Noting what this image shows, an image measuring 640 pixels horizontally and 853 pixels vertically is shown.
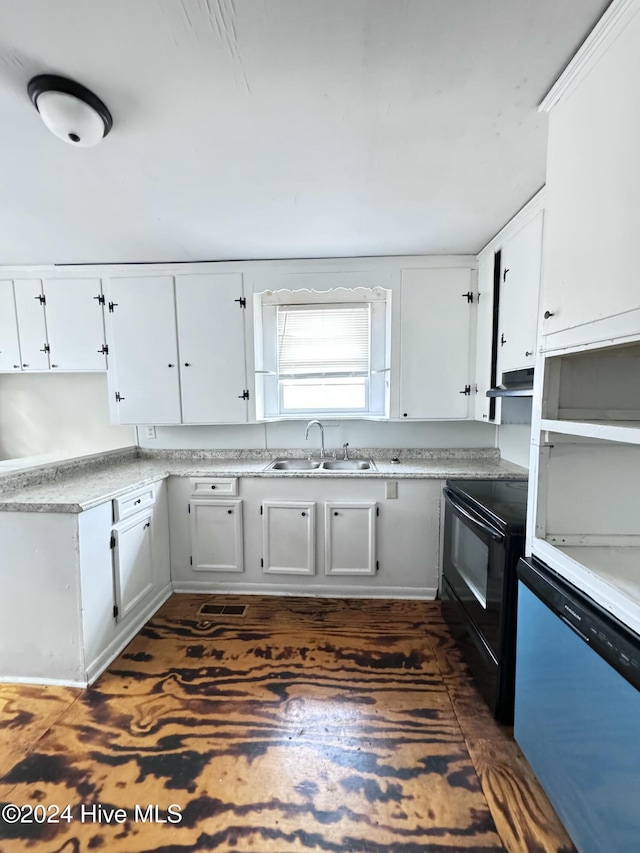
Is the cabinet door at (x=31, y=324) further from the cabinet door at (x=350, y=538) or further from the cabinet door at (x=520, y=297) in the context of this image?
the cabinet door at (x=520, y=297)

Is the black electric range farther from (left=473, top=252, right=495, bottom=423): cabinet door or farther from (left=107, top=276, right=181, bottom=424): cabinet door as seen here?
(left=107, top=276, right=181, bottom=424): cabinet door

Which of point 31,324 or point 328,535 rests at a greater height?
point 31,324

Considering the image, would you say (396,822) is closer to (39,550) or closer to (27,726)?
(27,726)

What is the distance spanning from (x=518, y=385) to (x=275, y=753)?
1893mm

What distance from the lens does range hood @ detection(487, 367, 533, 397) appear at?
1.53m

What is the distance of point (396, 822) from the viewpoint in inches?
44.6

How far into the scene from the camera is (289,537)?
243cm

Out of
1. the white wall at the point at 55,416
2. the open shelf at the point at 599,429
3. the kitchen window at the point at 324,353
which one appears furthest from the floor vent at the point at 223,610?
the open shelf at the point at 599,429

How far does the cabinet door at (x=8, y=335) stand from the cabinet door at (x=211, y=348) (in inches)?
52.0

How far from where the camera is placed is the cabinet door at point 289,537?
2.40 metres

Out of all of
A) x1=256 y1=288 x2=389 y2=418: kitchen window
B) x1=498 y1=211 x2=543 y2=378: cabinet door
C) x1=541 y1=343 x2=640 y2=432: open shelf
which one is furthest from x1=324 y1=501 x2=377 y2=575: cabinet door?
x1=541 y1=343 x2=640 y2=432: open shelf

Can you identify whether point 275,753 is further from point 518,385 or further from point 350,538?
point 518,385

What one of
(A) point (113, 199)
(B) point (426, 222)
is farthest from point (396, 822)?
(A) point (113, 199)

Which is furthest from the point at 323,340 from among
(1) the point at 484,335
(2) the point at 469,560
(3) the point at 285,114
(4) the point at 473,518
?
(2) the point at 469,560
